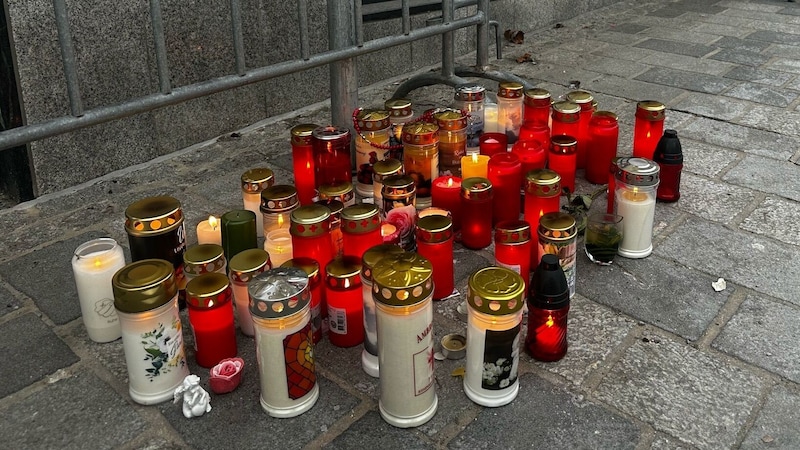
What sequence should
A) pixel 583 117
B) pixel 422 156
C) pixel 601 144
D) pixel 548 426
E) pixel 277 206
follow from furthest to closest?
1. pixel 583 117
2. pixel 601 144
3. pixel 422 156
4. pixel 277 206
5. pixel 548 426

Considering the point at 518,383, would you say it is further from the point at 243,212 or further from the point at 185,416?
the point at 243,212

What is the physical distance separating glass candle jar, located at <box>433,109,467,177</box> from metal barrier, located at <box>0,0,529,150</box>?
44 centimetres

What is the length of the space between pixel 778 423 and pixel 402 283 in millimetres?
943

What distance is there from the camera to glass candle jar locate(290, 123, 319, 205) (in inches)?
104

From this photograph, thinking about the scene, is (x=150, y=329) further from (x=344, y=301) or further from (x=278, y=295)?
(x=344, y=301)

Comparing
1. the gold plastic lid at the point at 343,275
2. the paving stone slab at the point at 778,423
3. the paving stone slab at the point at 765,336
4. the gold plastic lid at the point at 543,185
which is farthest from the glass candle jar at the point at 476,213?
the paving stone slab at the point at 778,423

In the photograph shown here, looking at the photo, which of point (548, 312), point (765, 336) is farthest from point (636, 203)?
point (548, 312)

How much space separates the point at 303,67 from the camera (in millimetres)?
2631

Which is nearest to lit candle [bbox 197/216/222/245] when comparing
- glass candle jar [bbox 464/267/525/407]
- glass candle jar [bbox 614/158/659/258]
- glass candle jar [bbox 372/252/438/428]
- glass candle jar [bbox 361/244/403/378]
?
glass candle jar [bbox 361/244/403/378]

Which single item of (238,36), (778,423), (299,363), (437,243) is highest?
(238,36)

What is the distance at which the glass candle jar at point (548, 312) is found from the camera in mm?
1790

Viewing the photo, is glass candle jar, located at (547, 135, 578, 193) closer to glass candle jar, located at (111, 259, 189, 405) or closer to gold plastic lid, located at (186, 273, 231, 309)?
gold plastic lid, located at (186, 273, 231, 309)

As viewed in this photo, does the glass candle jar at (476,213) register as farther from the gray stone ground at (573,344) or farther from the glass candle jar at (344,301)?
the glass candle jar at (344,301)

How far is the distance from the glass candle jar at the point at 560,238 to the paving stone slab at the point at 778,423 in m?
0.60
